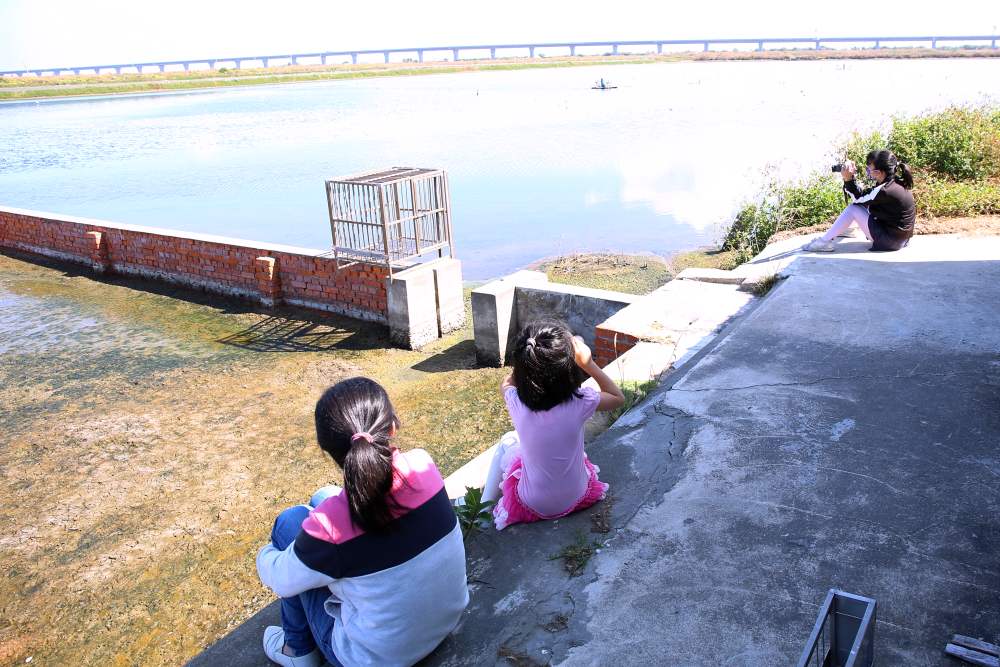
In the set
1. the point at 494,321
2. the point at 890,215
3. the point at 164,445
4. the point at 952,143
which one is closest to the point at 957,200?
the point at 952,143

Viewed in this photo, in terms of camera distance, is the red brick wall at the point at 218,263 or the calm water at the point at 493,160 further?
the calm water at the point at 493,160

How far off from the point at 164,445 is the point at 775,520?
15.5 ft

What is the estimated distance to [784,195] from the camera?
9.79 metres

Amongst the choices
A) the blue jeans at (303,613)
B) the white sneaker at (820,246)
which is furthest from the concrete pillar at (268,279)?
the blue jeans at (303,613)

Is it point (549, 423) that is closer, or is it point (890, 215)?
point (549, 423)

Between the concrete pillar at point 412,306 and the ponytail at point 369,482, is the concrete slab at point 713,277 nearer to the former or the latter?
the concrete pillar at point 412,306

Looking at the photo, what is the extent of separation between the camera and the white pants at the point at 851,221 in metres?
6.81

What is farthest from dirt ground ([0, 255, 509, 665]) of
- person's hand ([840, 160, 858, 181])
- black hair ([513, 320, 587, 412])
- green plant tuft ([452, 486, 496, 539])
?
person's hand ([840, 160, 858, 181])

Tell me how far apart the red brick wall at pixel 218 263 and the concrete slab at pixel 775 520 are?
4.84 m

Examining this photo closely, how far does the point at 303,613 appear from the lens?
2428 millimetres

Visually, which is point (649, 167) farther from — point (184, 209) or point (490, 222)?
point (184, 209)

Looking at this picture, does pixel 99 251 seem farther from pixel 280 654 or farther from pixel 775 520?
pixel 775 520

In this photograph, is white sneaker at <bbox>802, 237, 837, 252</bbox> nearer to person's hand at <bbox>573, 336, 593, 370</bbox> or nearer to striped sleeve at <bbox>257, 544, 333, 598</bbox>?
person's hand at <bbox>573, 336, 593, 370</bbox>

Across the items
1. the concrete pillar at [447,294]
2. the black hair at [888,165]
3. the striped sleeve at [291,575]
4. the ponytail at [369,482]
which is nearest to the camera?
the ponytail at [369,482]
